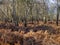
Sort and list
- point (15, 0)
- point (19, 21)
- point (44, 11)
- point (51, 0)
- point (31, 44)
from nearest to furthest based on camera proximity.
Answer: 1. point (31, 44)
2. point (15, 0)
3. point (19, 21)
4. point (44, 11)
5. point (51, 0)

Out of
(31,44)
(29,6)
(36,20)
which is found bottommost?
(36,20)

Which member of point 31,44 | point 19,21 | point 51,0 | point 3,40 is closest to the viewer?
point 31,44

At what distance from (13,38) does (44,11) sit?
12471mm

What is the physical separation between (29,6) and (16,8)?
117 cm

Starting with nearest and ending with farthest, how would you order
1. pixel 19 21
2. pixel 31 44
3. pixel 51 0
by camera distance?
pixel 31 44 < pixel 19 21 < pixel 51 0

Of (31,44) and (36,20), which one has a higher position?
(31,44)

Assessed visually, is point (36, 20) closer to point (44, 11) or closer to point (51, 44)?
point (44, 11)

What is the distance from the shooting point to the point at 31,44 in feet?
29.0

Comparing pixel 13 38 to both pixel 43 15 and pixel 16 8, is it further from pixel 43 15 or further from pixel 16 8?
pixel 43 15

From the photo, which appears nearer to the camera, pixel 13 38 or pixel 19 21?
pixel 13 38

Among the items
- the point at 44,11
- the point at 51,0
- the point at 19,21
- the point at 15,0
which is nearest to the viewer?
the point at 15,0

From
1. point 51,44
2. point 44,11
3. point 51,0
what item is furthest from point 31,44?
point 51,0

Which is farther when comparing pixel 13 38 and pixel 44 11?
pixel 44 11

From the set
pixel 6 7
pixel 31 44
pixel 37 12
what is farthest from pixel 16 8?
pixel 31 44
